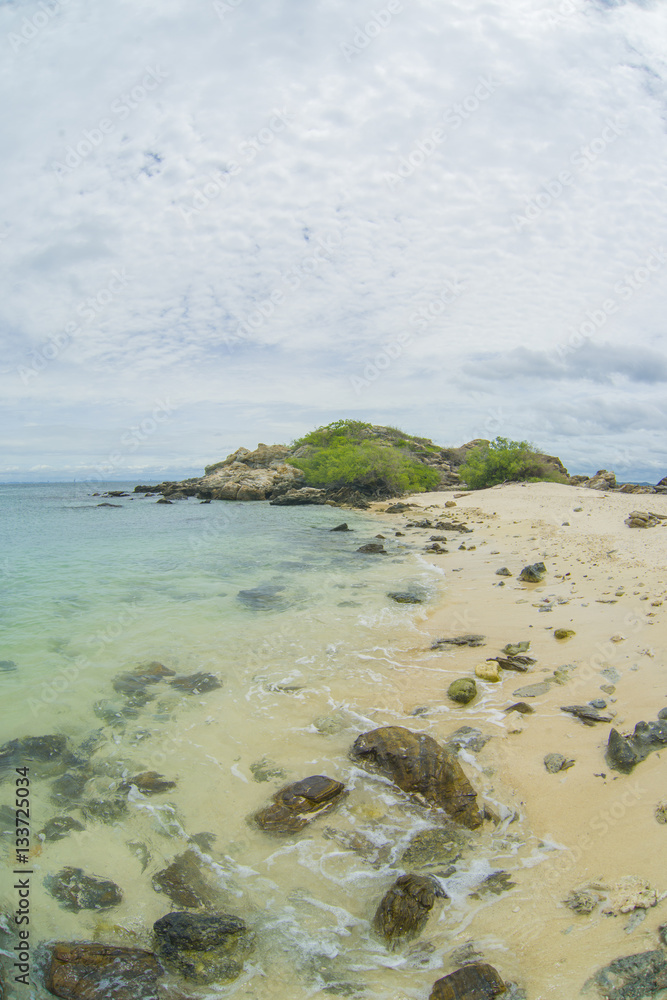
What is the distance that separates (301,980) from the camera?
3.51m

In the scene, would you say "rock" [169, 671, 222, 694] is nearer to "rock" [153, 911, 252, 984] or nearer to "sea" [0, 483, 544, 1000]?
"sea" [0, 483, 544, 1000]

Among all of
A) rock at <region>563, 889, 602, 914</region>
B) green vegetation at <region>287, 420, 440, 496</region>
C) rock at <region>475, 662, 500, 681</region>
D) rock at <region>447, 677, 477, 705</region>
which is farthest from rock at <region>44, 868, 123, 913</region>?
green vegetation at <region>287, 420, 440, 496</region>

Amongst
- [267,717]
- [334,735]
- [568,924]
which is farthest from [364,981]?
[267,717]

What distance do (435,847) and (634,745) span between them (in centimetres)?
247

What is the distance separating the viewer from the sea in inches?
152

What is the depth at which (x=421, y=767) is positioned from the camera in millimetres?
5555

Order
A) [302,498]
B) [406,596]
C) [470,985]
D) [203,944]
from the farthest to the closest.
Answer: [302,498] → [406,596] → [203,944] → [470,985]

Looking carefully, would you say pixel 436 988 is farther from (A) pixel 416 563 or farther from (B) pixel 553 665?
(A) pixel 416 563

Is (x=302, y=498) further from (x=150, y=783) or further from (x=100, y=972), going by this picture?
(x=100, y=972)

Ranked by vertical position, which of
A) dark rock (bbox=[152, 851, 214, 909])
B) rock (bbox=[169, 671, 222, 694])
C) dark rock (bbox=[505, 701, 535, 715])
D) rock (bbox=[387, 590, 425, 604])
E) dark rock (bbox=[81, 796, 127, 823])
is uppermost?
rock (bbox=[387, 590, 425, 604])

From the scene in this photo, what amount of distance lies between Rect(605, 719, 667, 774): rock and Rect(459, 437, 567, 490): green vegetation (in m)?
47.3

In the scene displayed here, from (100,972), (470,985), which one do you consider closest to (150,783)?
(100,972)

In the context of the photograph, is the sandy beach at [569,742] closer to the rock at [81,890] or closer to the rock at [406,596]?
the rock at [406,596]

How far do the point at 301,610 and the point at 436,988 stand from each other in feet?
31.9
